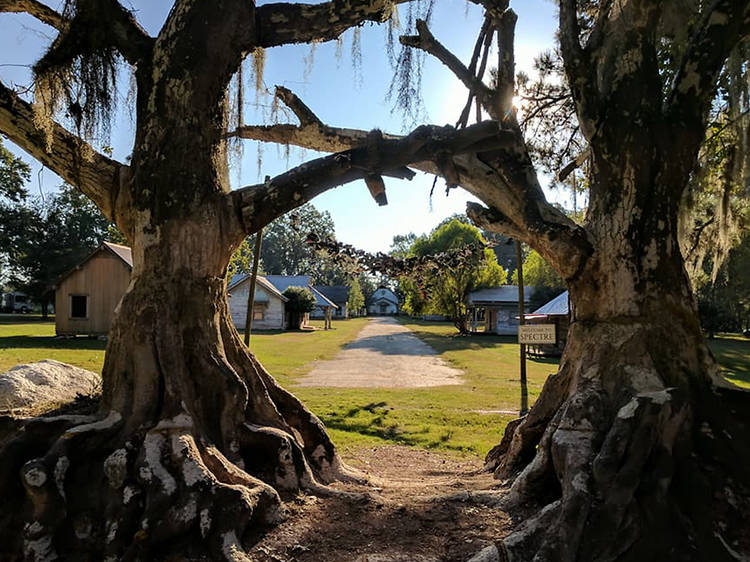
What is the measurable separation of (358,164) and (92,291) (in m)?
23.2

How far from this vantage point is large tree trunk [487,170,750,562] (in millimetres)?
2473

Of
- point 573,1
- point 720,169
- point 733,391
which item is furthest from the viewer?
point 720,169

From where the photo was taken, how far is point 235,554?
2.50 meters

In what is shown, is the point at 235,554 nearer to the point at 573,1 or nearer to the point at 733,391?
the point at 733,391

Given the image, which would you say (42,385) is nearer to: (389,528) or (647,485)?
(389,528)

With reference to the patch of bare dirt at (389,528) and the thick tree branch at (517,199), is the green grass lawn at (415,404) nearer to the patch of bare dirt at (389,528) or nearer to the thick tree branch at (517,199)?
the patch of bare dirt at (389,528)

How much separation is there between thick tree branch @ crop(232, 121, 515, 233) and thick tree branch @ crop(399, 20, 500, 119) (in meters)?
0.76

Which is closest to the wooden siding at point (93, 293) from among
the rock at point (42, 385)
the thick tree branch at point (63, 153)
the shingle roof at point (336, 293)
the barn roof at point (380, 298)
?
the rock at point (42, 385)

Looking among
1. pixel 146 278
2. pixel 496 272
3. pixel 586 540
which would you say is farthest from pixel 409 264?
pixel 496 272

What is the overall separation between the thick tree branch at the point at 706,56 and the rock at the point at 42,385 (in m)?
5.59

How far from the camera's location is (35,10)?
3.92 metres

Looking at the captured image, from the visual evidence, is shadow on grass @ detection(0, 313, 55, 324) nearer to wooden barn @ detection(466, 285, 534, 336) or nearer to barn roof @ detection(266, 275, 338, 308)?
barn roof @ detection(266, 275, 338, 308)

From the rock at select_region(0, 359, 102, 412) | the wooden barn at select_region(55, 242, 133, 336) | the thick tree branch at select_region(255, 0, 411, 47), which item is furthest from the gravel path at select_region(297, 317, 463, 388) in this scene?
the wooden barn at select_region(55, 242, 133, 336)

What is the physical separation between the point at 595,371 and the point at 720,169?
18.3ft
